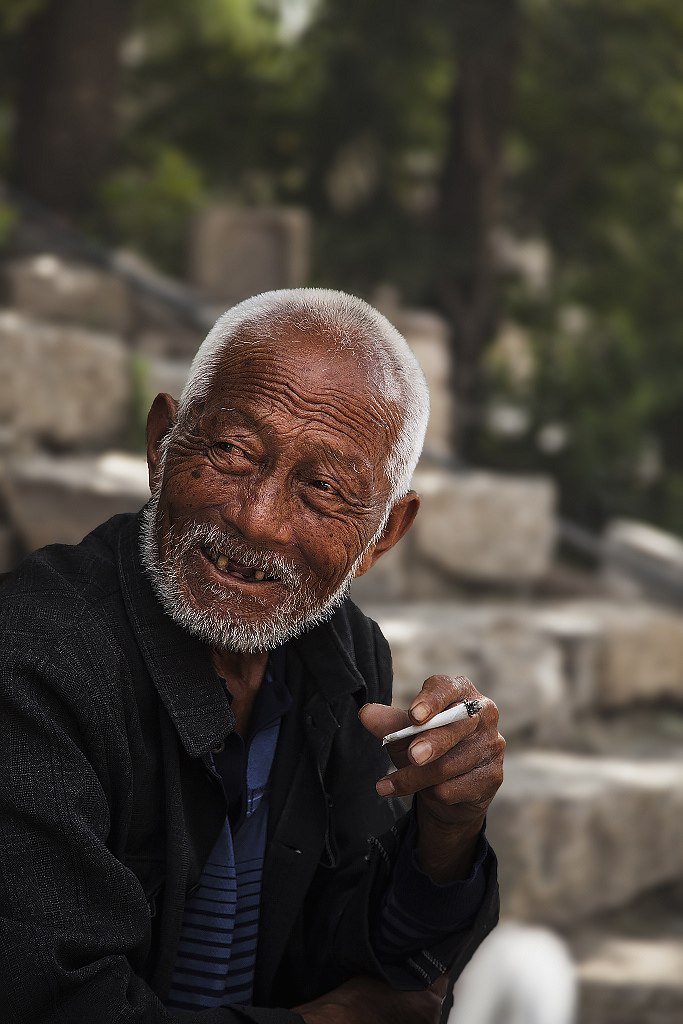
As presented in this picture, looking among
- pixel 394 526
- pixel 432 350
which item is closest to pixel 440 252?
pixel 432 350

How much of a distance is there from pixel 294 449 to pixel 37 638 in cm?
42

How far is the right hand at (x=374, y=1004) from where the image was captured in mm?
1521

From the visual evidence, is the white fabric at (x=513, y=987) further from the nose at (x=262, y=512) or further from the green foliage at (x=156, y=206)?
the green foliage at (x=156, y=206)

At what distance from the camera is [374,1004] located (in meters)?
1.58

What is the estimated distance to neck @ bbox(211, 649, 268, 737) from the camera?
64.1 inches

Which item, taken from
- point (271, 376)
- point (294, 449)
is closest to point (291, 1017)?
point (294, 449)

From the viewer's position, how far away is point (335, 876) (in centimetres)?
173

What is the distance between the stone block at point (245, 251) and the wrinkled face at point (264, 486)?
19.0ft

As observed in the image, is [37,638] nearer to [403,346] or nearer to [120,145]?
[403,346]

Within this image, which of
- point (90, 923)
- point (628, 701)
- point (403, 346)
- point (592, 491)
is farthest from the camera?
point (592, 491)

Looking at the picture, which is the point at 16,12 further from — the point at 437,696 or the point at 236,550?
the point at 437,696

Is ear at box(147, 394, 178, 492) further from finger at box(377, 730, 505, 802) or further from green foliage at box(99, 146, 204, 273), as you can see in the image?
green foliage at box(99, 146, 204, 273)

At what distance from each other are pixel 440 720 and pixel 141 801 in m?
0.41

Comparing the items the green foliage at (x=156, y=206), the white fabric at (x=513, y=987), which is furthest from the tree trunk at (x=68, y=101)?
the white fabric at (x=513, y=987)
